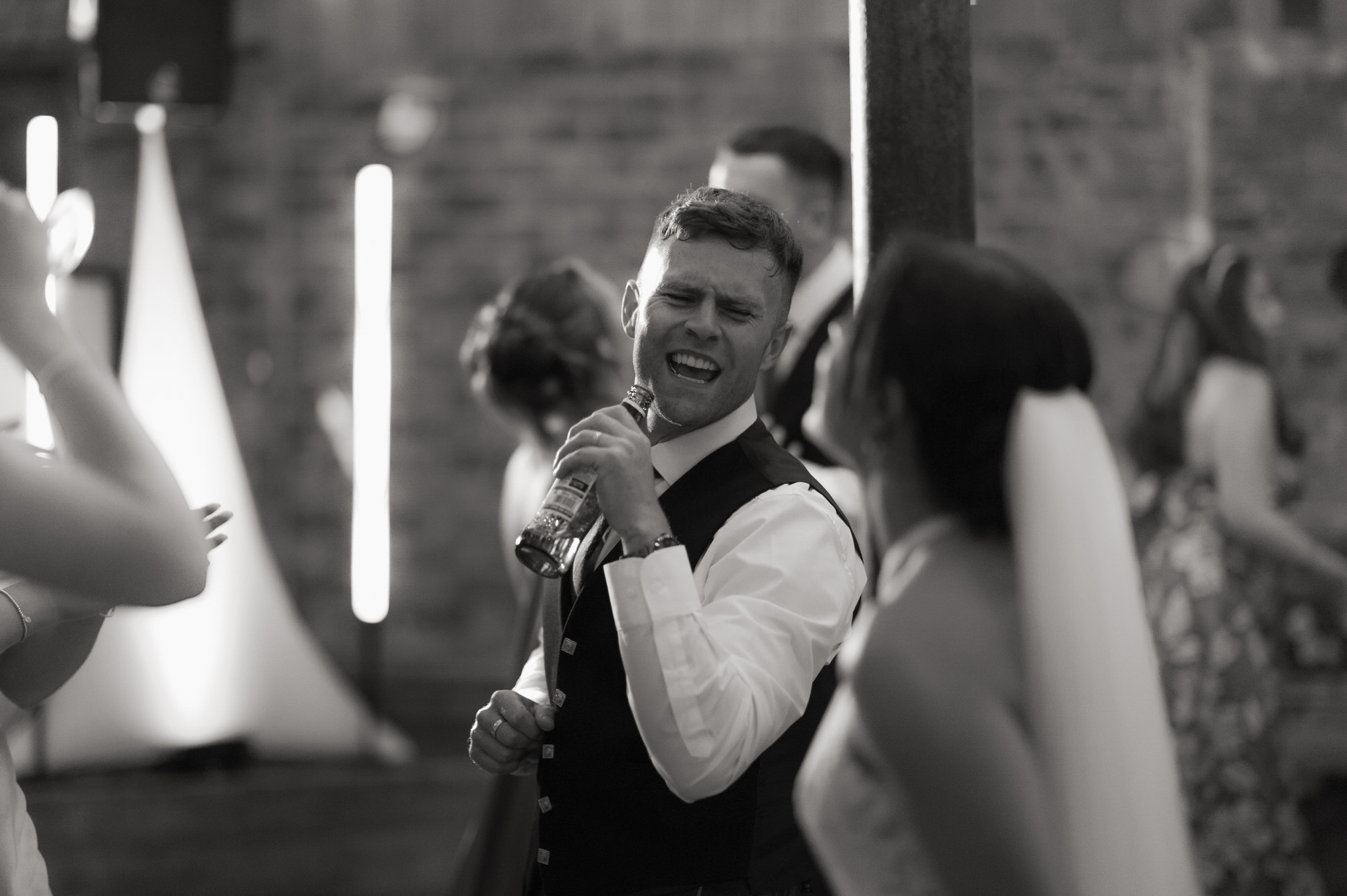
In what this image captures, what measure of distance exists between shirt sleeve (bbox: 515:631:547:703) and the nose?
1.47 ft

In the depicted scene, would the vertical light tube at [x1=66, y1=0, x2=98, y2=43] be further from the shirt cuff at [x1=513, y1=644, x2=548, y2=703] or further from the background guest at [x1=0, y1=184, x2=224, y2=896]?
the background guest at [x1=0, y1=184, x2=224, y2=896]

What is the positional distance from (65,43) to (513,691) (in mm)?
6072

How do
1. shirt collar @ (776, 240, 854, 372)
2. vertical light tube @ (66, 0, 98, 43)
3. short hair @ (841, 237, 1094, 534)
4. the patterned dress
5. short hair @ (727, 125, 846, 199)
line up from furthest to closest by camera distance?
vertical light tube @ (66, 0, 98, 43)
the patterned dress
short hair @ (727, 125, 846, 199)
shirt collar @ (776, 240, 854, 372)
short hair @ (841, 237, 1094, 534)

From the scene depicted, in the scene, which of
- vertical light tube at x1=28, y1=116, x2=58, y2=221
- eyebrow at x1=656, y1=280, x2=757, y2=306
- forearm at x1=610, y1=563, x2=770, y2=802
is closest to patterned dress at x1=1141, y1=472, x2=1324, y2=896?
eyebrow at x1=656, y1=280, x2=757, y2=306

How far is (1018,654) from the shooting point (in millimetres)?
1155

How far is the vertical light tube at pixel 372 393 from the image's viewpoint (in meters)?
6.38

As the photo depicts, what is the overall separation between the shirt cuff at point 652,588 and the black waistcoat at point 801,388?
4.56ft

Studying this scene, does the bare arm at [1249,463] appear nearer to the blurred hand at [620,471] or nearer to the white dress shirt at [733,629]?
the white dress shirt at [733,629]

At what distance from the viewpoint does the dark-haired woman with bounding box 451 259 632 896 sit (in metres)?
2.61

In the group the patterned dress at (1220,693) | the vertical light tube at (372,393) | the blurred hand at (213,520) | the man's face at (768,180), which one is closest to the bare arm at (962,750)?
the blurred hand at (213,520)

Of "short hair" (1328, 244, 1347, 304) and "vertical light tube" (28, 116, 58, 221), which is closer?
"short hair" (1328, 244, 1347, 304)

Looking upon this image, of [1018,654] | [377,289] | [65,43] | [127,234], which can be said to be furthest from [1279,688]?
[65,43]

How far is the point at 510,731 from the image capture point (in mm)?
1631

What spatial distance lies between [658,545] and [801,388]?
4.79 feet
